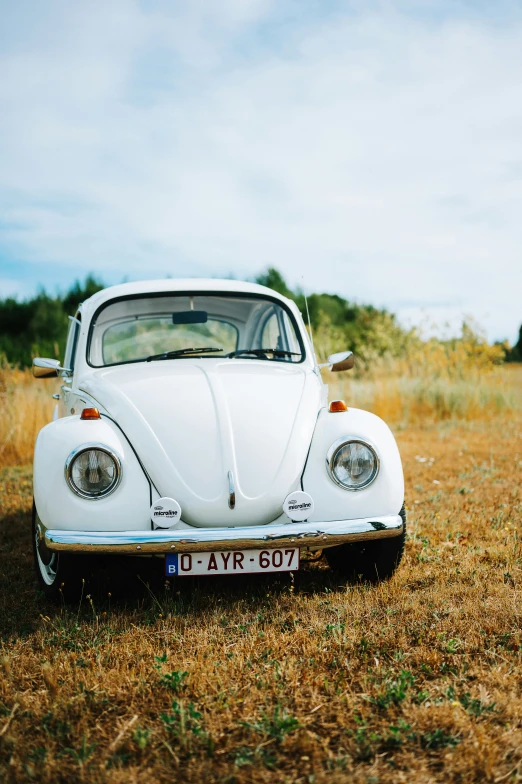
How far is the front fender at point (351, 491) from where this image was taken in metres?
3.38

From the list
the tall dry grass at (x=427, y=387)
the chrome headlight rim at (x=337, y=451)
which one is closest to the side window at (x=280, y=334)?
the chrome headlight rim at (x=337, y=451)

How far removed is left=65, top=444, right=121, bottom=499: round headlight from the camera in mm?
3264

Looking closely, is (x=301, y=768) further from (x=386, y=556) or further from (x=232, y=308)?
(x=232, y=308)

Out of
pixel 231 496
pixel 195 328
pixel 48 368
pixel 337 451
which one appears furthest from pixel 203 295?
pixel 231 496

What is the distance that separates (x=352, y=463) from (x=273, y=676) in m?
1.17

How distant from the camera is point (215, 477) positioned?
335cm

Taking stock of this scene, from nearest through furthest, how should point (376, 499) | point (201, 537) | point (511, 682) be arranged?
point (511, 682) < point (201, 537) < point (376, 499)

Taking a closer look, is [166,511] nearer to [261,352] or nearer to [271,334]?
[261,352]

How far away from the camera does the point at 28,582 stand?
4188 mm

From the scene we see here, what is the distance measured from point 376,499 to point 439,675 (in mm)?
939

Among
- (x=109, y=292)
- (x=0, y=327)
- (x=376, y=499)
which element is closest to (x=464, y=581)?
(x=376, y=499)

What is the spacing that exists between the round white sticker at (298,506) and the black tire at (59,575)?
106 centimetres

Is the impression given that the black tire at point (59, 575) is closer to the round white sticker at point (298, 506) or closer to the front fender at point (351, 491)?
the round white sticker at point (298, 506)

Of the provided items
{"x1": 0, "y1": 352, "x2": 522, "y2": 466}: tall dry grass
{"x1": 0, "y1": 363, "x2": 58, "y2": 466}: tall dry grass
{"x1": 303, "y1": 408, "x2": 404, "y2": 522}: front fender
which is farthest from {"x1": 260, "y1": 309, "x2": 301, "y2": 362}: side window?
{"x1": 0, "y1": 352, "x2": 522, "y2": 466}: tall dry grass
